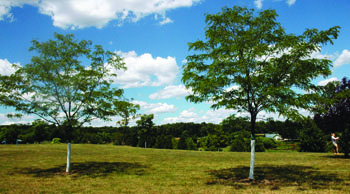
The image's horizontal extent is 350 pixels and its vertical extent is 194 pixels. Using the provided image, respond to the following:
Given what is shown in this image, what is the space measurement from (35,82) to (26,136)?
2413 inches

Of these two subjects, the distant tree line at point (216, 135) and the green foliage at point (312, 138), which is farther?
the green foliage at point (312, 138)

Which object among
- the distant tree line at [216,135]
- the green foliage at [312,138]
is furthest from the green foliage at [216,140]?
the green foliage at [312,138]

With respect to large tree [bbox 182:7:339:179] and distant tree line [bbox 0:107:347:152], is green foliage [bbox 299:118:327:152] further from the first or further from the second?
large tree [bbox 182:7:339:179]

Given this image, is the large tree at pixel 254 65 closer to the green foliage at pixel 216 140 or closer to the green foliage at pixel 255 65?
the green foliage at pixel 255 65

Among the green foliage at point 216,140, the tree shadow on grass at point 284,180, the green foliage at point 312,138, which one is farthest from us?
the green foliage at point 216,140

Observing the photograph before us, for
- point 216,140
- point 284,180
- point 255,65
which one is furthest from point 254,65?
point 216,140

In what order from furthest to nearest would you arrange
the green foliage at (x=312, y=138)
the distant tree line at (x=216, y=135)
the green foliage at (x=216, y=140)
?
the green foliage at (x=216, y=140) < the green foliage at (x=312, y=138) < the distant tree line at (x=216, y=135)

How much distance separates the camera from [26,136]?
64188 millimetres

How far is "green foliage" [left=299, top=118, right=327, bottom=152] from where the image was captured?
105ft

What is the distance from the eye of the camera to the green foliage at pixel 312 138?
3195cm

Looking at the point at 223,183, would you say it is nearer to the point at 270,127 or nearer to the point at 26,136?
the point at 270,127

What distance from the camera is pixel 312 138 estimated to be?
106ft

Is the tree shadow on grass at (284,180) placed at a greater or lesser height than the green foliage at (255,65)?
lesser

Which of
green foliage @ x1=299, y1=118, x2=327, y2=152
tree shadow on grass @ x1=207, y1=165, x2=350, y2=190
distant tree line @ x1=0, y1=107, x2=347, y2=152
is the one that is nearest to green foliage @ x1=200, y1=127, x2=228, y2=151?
distant tree line @ x1=0, y1=107, x2=347, y2=152
